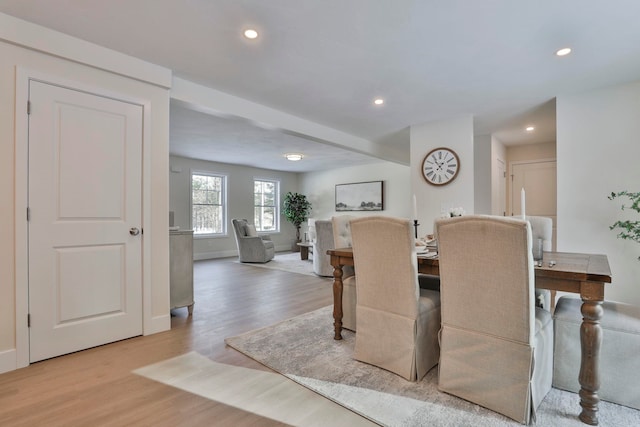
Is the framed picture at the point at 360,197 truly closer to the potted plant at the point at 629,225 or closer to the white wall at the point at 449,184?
the white wall at the point at 449,184

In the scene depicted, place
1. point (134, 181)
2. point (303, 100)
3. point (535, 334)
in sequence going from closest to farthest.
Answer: point (535, 334) → point (134, 181) → point (303, 100)

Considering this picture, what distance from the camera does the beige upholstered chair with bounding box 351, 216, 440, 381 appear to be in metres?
1.98

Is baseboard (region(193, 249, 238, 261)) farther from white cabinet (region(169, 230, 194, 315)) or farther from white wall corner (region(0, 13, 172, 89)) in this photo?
white wall corner (region(0, 13, 172, 89))

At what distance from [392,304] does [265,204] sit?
750cm

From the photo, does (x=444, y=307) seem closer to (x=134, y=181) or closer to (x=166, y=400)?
(x=166, y=400)

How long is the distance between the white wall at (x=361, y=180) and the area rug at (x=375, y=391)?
4.90m

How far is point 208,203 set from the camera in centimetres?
790

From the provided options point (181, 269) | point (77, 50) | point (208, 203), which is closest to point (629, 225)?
point (181, 269)

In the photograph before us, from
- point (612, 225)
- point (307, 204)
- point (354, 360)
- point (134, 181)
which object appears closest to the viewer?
point (354, 360)

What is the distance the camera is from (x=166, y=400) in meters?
1.79

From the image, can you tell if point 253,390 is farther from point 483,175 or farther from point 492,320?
point 483,175

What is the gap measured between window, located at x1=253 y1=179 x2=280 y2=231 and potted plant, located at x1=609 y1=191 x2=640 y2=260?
7.45m

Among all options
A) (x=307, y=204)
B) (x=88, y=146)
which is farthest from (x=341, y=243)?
(x=307, y=204)

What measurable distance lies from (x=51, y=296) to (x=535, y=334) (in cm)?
318
